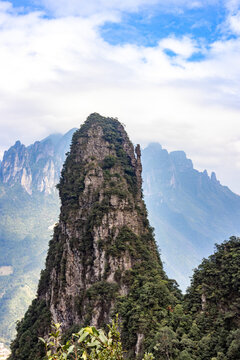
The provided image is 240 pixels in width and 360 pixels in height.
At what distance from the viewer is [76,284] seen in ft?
115

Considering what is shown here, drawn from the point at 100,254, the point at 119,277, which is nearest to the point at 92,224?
the point at 100,254

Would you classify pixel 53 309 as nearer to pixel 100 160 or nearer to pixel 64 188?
pixel 64 188

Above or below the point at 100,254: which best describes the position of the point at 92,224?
above

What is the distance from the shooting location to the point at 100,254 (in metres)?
33.2

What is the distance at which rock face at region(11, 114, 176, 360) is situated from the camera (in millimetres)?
28438

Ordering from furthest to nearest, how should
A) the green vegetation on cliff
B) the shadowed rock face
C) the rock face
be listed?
1. the shadowed rock face
2. the rock face
3. the green vegetation on cliff

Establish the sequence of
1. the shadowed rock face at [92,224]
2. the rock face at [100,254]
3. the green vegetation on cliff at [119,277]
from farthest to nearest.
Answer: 1. the shadowed rock face at [92,224]
2. the rock face at [100,254]
3. the green vegetation on cliff at [119,277]

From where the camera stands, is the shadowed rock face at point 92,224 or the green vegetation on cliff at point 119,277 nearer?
the green vegetation on cliff at point 119,277

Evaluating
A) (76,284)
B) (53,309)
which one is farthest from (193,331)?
(53,309)

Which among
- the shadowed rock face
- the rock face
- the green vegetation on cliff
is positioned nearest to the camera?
the green vegetation on cliff

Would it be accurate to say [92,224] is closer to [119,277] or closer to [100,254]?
[100,254]

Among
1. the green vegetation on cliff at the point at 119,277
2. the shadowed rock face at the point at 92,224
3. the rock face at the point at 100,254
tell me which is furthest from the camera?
the shadowed rock face at the point at 92,224

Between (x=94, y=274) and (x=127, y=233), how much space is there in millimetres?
5085

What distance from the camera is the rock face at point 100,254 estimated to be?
28438mm
